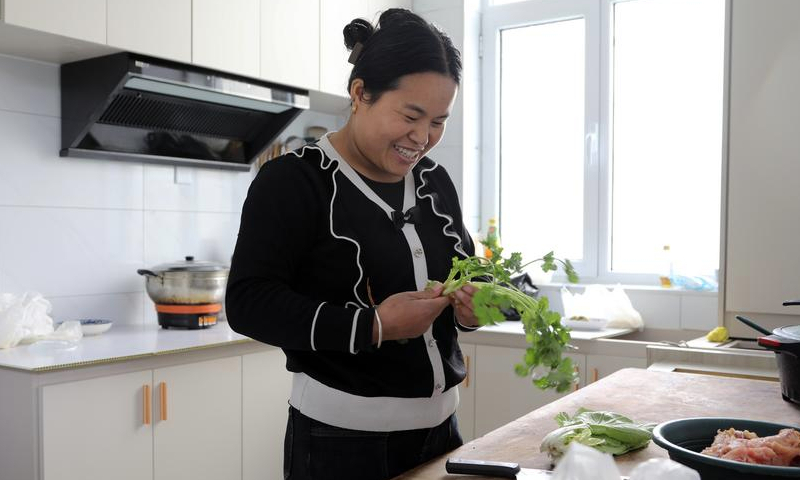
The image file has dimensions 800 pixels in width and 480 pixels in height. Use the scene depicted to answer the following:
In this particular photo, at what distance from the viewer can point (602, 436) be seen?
49.3 inches

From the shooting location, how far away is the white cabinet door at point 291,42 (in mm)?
3373

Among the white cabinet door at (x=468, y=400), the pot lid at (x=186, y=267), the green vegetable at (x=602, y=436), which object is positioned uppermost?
the pot lid at (x=186, y=267)

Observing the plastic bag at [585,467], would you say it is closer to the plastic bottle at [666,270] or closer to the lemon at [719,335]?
the lemon at [719,335]

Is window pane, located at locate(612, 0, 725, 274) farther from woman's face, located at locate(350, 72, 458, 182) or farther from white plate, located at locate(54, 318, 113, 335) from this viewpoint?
woman's face, located at locate(350, 72, 458, 182)

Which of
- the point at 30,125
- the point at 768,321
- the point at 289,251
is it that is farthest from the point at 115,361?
the point at 768,321

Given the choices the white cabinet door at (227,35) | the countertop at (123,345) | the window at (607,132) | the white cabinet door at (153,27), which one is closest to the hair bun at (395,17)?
the countertop at (123,345)

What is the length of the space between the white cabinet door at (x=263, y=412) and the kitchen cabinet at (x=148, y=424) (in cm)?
5

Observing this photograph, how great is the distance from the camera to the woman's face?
4.67 ft

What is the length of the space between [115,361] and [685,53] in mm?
2811

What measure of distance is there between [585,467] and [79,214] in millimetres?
2667

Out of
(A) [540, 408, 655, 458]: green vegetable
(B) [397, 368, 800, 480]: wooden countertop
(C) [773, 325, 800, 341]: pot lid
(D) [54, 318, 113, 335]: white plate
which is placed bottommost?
(D) [54, 318, 113, 335]: white plate

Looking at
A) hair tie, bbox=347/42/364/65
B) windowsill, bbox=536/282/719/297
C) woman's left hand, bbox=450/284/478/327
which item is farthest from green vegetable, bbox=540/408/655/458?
windowsill, bbox=536/282/719/297

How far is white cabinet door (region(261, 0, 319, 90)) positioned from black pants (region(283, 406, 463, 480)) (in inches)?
86.9

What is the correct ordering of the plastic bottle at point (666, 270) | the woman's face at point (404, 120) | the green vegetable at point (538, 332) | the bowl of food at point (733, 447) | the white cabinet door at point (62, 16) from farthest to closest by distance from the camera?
the plastic bottle at point (666, 270)
the white cabinet door at point (62, 16)
the woman's face at point (404, 120)
the green vegetable at point (538, 332)
the bowl of food at point (733, 447)
